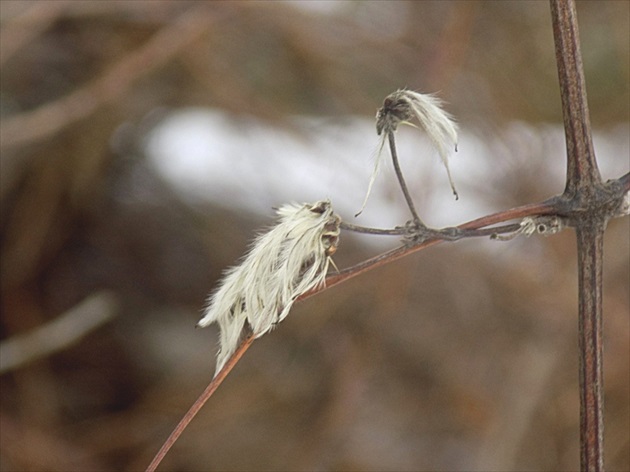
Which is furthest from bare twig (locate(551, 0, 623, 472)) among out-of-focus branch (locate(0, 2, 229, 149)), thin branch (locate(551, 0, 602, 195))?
out-of-focus branch (locate(0, 2, 229, 149))

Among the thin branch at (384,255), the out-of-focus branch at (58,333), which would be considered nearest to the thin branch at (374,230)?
the thin branch at (384,255)

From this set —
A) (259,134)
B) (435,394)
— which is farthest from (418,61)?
(435,394)

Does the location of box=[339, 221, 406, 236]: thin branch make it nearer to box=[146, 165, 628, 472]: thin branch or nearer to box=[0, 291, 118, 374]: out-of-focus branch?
box=[146, 165, 628, 472]: thin branch

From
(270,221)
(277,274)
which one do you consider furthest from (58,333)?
(277,274)

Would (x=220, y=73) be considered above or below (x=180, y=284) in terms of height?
above

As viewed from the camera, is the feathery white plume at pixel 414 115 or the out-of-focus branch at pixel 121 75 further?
the out-of-focus branch at pixel 121 75

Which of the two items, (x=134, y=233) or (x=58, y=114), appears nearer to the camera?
(x=58, y=114)

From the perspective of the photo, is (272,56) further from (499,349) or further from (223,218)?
(499,349)

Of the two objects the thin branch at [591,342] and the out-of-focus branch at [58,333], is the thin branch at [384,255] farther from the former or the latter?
the out-of-focus branch at [58,333]
